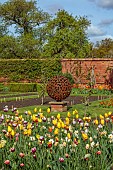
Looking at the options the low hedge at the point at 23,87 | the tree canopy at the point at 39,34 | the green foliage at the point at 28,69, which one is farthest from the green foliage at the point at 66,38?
the low hedge at the point at 23,87

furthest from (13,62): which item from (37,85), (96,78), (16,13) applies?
(16,13)

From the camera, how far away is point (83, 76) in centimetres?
2781

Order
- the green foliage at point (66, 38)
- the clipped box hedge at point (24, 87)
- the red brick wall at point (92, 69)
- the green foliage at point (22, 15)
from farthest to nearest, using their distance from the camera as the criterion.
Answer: the green foliage at point (22, 15), the green foliage at point (66, 38), the clipped box hedge at point (24, 87), the red brick wall at point (92, 69)

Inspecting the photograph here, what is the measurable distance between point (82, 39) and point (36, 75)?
11.6 metres

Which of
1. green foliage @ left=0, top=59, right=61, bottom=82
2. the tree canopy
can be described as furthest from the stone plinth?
the tree canopy

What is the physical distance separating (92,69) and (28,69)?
211 inches

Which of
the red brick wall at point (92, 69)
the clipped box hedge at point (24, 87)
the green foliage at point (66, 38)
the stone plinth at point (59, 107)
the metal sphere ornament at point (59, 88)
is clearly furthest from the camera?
the green foliage at point (66, 38)

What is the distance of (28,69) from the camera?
1210 inches

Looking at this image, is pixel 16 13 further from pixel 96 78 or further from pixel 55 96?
pixel 55 96

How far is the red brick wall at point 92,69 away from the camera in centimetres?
2747

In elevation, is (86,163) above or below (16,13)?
below

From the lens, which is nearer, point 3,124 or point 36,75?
point 3,124

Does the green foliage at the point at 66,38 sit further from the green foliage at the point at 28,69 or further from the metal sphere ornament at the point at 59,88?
the metal sphere ornament at the point at 59,88

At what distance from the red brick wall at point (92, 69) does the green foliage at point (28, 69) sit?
58.8 inches
